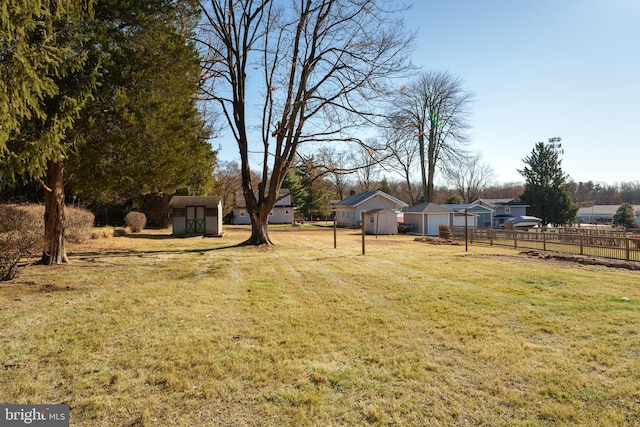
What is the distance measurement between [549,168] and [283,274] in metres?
46.7

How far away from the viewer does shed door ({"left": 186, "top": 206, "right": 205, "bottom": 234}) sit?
26328 mm

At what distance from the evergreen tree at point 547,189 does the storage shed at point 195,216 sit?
39162 mm

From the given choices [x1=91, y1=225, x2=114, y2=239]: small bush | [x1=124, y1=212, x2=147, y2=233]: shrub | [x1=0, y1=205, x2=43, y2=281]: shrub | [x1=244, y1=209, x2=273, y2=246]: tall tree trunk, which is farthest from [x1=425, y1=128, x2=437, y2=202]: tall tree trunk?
[x1=0, y1=205, x2=43, y2=281]: shrub

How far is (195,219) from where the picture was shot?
26.4 m

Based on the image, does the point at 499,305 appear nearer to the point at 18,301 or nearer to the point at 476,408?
the point at 476,408

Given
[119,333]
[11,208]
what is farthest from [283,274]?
[11,208]

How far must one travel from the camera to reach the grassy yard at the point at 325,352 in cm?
307

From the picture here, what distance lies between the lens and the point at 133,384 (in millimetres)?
3492

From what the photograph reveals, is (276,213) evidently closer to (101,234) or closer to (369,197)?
(369,197)

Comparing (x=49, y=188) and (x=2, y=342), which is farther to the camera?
(x=49, y=188)

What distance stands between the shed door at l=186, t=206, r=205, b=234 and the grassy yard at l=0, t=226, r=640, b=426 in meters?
18.1

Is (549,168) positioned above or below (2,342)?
above

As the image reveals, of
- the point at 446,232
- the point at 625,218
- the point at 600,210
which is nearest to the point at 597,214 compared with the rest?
the point at 600,210

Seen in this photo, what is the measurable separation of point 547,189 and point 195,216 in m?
41.2
